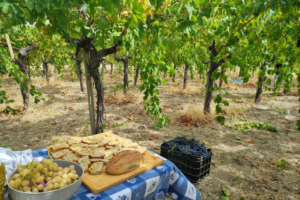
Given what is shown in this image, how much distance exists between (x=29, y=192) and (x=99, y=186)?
18.4 inches

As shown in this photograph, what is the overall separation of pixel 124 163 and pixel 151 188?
33 centimetres

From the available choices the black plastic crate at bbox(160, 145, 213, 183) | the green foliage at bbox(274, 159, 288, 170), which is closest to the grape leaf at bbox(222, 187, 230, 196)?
the black plastic crate at bbox(160, 145, 213, 183)

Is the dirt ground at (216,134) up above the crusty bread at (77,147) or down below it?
below

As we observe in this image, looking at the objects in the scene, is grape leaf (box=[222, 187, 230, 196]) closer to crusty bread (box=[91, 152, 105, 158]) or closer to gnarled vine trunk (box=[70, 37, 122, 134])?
crusty bread (box=[91, 152, 105, 158])

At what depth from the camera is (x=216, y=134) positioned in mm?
5219

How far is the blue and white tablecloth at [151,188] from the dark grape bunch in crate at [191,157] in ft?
3.50

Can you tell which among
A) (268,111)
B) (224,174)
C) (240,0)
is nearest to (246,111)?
(268,111)

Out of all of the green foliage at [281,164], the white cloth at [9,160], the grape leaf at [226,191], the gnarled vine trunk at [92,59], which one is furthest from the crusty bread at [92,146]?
the green foliage at [281,164]

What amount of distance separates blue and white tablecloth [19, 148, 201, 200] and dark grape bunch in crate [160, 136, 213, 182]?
1.07 metres

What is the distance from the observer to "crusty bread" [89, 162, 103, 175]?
1.55 meters

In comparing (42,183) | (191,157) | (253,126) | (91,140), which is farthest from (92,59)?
(253,126)

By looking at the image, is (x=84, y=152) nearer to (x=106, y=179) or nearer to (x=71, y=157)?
(x=71, y=157)

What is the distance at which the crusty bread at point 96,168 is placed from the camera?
5.09 ft

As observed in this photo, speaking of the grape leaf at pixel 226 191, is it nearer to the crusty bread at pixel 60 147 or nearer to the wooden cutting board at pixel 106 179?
the wooden cutting board at pixel 106 179
